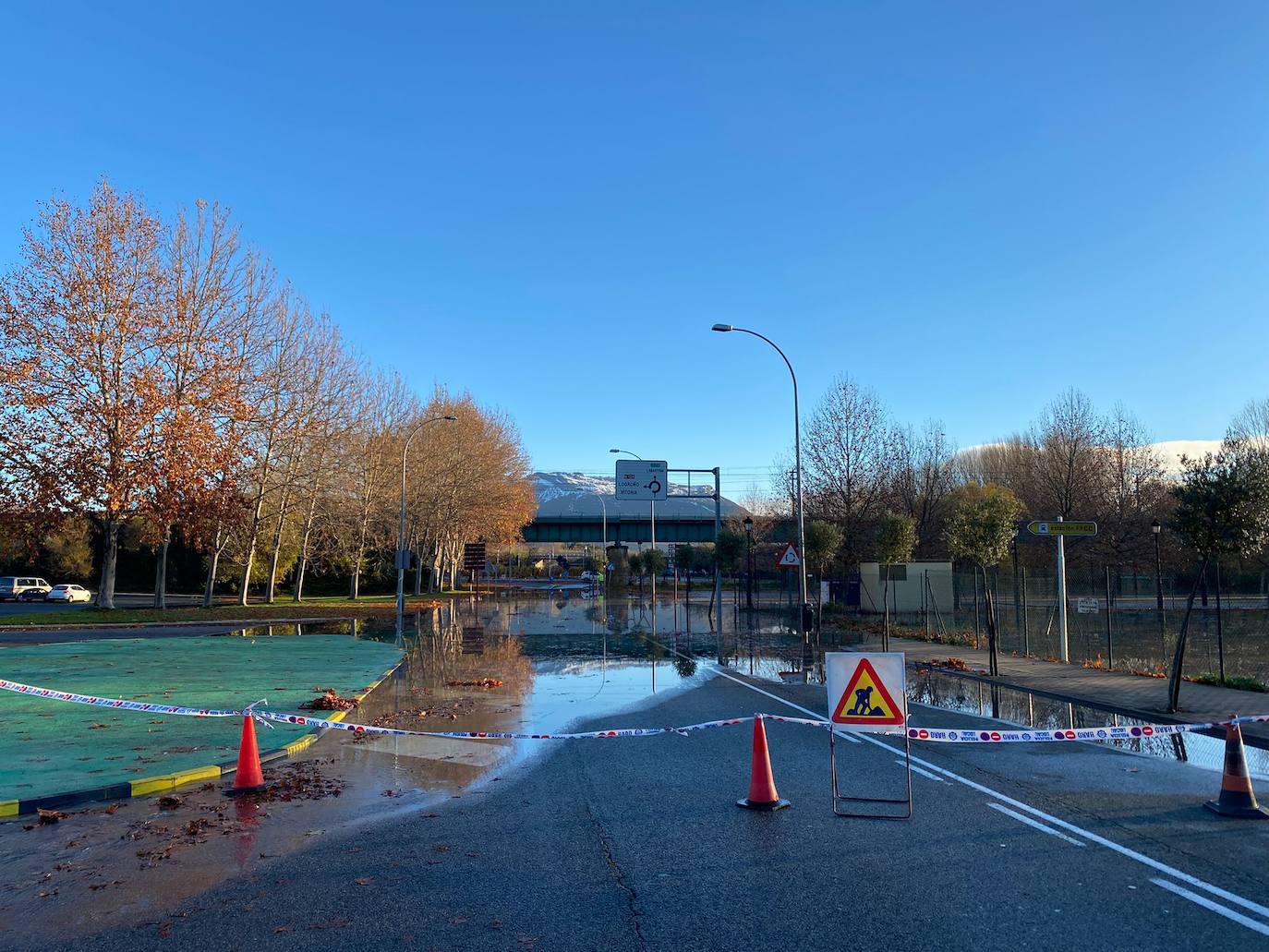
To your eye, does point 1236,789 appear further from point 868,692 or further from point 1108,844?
point 868,692

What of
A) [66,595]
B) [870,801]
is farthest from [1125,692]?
[66,595]

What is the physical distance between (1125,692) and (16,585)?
6238 centimetres

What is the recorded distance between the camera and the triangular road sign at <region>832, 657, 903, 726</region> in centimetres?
779

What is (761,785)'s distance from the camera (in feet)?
25.9

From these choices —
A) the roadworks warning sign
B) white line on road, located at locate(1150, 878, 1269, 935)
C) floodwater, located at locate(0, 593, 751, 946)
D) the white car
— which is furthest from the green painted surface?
the white car

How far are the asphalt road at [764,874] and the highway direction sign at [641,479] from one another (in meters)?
37.4

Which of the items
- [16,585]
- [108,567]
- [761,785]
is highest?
[108,567]

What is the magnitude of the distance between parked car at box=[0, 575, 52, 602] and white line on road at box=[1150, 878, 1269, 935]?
65.1 m

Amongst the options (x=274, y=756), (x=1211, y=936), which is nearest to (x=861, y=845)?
(x=1211, y=936)

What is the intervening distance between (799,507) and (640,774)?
57.0 ft

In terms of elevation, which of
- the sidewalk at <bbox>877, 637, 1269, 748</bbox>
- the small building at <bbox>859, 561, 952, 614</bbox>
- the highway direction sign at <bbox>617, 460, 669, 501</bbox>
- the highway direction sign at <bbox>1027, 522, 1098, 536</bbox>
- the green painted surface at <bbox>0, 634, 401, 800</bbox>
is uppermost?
the highway direction sign at <bbox>617, 460, 669, 501</bbox>

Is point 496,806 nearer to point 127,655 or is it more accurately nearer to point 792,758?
point 792,758

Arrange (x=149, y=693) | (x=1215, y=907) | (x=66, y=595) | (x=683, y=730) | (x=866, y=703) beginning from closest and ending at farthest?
(x=1215, y=907) < (x=866, y=703) < (x=683, y=730) < (x=149, y=693) < (x=66, y=595)

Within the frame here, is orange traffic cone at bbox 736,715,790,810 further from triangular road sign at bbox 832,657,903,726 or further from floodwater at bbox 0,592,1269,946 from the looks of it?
floodwater at bbox 0,592,1269,946
